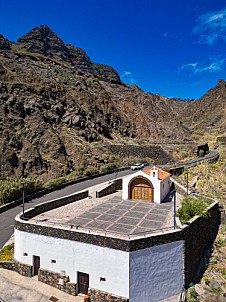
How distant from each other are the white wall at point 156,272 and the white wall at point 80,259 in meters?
0.42

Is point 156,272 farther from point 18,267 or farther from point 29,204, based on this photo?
point 29,204

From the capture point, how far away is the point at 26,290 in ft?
34.1

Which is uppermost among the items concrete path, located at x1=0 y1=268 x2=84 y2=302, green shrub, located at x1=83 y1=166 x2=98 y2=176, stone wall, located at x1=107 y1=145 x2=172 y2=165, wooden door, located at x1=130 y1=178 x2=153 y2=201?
stone wall, located at x1=107 y1=145 x2=172 y2=165

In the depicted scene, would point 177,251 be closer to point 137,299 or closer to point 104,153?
point 137,299

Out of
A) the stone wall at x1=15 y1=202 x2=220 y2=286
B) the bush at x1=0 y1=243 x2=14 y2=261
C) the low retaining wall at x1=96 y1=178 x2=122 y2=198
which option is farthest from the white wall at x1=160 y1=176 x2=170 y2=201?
the bush at x1=0 y1=243 x2=14 y2=261

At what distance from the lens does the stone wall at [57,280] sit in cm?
1031

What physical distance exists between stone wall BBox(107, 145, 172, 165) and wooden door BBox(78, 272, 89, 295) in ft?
85.3

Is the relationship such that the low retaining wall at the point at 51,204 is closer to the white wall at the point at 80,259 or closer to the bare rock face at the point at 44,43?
the white wall at the point at 80,259

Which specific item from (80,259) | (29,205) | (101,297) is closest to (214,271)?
(101,297)

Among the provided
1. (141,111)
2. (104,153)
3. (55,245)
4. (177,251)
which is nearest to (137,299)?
(177,251)

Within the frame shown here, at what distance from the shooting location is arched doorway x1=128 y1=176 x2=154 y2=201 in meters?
17.4

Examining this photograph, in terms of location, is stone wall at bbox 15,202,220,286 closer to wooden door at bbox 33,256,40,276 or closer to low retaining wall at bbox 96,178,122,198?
wooden door at bbox 33,256,40,276

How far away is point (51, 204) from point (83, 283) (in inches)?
261

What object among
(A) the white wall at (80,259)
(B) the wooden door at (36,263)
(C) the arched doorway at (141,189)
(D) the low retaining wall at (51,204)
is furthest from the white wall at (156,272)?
(D) the low retaining wall at (51,204)
